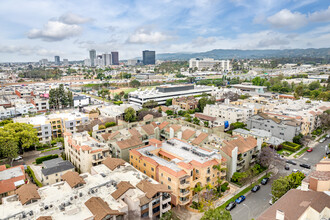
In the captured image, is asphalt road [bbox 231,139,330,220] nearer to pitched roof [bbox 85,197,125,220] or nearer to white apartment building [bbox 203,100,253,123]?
pitched roof [bbox 85,197,125,220]

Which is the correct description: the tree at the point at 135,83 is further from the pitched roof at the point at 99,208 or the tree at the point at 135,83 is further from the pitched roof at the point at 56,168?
the pitched roof at the point at 99,208

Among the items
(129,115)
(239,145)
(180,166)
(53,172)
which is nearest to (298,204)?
(180,166)

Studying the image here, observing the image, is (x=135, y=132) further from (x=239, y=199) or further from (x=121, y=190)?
(x=239, y=199)

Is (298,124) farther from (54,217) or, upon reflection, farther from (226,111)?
(54,217)

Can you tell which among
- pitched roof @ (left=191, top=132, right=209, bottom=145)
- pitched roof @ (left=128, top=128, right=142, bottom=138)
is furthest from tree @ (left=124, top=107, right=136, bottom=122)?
pitched roof @ (left=191, top=132, right=209, bottom=145)

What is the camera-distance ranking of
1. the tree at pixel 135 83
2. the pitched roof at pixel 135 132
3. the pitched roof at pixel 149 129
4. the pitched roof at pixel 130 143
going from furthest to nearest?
the tree at pixel 135 83 < the pitched roof at pixel 149 129 < the pitched roof at pixel 135 132 < the pitched roof at pixel 130 143

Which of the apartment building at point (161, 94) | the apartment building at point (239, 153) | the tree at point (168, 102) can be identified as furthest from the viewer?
the tree at point (168, 102)

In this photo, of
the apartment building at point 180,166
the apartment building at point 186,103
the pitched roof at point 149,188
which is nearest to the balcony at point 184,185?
the apartment building at point 180,166
